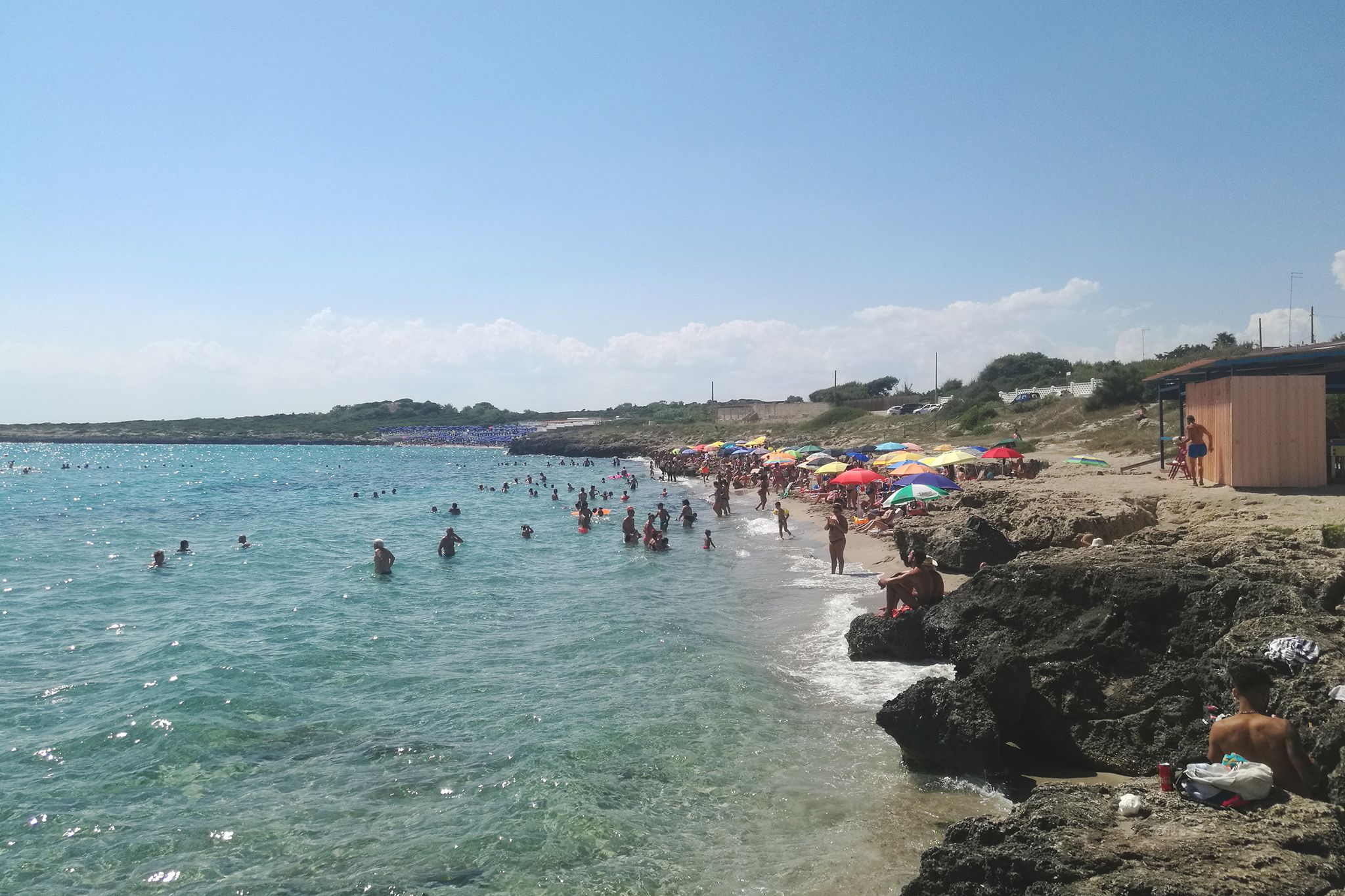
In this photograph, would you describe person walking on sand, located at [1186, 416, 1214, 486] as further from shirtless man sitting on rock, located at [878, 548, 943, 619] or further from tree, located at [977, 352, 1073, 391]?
tree, located at [977, 352, 1073, 391]

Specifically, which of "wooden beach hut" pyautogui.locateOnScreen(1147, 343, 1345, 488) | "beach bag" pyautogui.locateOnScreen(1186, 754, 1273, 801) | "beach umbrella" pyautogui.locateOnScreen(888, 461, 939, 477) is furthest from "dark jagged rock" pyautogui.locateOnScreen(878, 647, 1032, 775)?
"beach umbrella" pyautogui.locateOnScreen(888, 461, 939, 477)

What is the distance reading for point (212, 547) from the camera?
23141 mm

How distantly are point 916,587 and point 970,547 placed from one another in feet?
8.78

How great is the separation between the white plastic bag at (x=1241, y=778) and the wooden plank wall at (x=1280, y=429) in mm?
9310

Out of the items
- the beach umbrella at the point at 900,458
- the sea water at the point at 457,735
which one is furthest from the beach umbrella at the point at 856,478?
the sea water at the point at 457,735

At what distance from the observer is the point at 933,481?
52.3 feet

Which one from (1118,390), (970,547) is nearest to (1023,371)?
(1118,390)

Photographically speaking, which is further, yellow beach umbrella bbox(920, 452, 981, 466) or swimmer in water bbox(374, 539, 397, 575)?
yellow beach umbrella bbox(920, 452, 981, 466)

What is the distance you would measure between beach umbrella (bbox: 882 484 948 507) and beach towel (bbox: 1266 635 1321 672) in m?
9.76

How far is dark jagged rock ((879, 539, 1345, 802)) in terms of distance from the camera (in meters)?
5.76

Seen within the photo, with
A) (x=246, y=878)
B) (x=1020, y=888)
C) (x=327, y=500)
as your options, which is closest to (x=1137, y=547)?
(x=1020, y=888)

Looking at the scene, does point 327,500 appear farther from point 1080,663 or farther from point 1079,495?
point 1080,663

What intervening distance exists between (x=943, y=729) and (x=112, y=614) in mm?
14376

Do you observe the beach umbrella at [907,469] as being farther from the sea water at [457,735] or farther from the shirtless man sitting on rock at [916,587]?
the shirtless man sitting on rock at [916,587]
